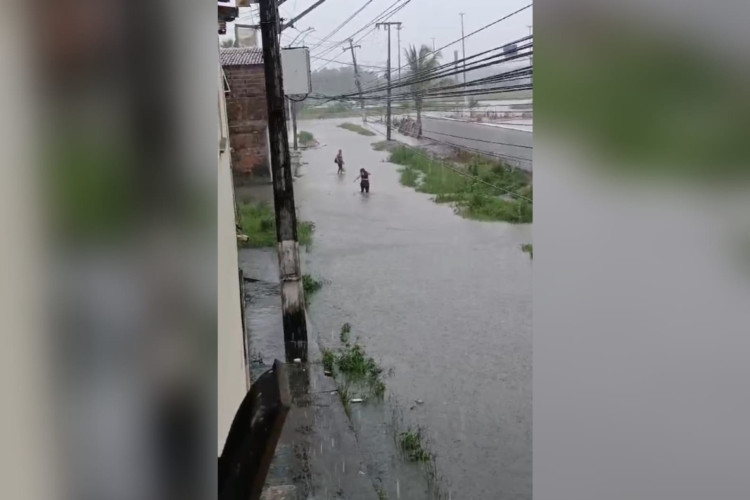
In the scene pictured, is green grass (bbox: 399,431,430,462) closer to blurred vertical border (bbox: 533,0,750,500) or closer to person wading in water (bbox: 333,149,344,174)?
person wading in water (bbox: 333,149,344,174)

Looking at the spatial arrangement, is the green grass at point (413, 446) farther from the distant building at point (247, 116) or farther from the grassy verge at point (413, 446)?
the distant building at point (247, 116)

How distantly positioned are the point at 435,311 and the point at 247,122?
1342 millimetres


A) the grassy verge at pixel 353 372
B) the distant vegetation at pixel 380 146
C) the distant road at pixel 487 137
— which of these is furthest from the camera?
the grassy verge at pixel 353 372

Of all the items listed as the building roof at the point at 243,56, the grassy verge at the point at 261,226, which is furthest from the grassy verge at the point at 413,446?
the building roof at the point at 243,56

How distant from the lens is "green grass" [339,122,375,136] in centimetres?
220

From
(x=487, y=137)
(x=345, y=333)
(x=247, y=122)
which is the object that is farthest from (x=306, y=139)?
(x=487, y=137)

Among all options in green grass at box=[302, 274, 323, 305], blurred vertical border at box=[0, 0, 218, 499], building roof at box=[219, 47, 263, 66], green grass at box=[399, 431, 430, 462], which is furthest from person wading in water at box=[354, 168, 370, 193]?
blurred vertical border at box=[0, 0, 218, 499]

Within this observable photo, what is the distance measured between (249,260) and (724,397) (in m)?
2.73

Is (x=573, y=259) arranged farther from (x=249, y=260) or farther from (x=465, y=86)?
(x=249, y=260)

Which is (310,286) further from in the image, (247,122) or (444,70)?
(444,70)

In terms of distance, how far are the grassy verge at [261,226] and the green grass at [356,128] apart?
21.5 inches

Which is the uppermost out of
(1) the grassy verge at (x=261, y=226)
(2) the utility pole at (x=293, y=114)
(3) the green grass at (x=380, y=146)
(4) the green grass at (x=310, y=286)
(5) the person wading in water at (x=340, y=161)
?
(2) the utility pole at (x=293, y=114)

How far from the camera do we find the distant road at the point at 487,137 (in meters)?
0.82

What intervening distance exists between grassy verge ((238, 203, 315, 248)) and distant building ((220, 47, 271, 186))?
21 centimetres
